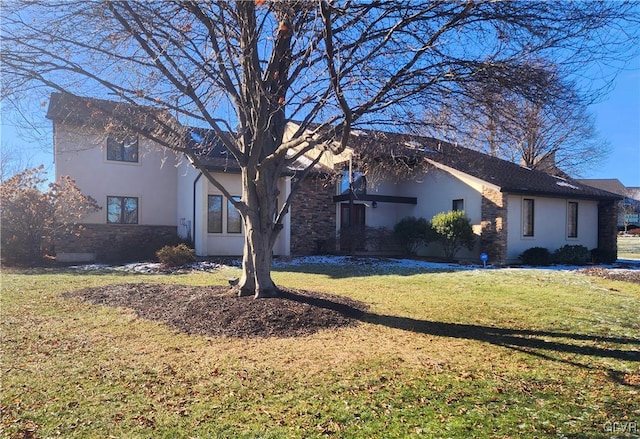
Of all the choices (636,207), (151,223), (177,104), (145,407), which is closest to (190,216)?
(151,223)

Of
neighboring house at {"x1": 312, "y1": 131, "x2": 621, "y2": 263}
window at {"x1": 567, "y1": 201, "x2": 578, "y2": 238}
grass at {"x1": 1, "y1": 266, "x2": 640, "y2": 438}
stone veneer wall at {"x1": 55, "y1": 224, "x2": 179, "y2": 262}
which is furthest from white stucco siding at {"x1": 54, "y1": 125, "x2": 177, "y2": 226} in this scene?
window at {"x1": 567, "y1": 201, "x2": 578, "y2": 238}

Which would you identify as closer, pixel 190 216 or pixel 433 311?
pixel 433 311

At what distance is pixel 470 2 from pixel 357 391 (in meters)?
4.40

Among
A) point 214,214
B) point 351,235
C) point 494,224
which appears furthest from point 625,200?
point 214,214

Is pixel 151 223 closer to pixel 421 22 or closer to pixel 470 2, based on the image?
pixel 421 22

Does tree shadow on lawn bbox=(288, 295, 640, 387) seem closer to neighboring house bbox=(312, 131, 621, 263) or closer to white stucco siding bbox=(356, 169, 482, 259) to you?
neighboring house bbox=(312, 131, 621, 263)

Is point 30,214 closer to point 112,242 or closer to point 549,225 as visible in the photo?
point 112,242

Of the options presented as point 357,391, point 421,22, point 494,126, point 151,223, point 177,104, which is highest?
point 421,22

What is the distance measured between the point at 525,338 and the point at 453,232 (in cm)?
1139

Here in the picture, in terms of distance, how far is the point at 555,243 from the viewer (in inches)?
722

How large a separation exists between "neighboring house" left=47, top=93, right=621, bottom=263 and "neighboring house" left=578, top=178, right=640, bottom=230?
37254mm

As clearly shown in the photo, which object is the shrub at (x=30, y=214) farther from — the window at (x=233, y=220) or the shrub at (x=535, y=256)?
the shrub at (x=535, y=256)

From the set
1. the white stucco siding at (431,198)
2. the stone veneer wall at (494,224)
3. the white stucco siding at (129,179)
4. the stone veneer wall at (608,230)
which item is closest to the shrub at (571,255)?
the stone veneer wall at (608,230)

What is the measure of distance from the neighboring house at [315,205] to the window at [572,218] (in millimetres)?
45
